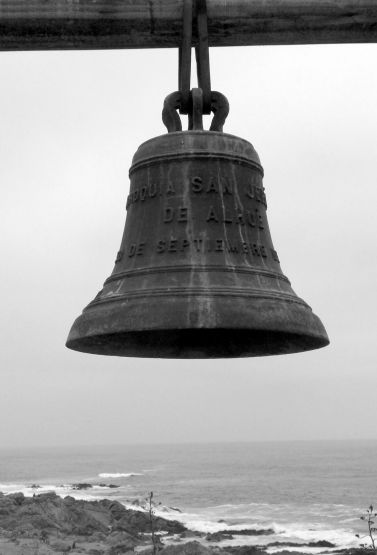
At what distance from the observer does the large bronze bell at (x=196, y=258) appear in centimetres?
281

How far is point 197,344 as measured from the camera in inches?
149

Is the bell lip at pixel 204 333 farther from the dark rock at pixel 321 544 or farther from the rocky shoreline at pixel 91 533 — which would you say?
the dark rock at pixel 321 544

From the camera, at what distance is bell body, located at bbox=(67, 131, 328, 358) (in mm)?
2812

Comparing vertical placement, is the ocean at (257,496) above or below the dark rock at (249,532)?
above

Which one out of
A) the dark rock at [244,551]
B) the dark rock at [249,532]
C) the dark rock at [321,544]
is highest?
the dark rock at [249,532]

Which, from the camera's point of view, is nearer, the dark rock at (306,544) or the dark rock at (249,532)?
the dark rock at (306,544)

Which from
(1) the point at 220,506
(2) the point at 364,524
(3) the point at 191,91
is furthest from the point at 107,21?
(1) the point at 220,506

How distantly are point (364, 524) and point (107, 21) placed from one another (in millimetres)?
38418

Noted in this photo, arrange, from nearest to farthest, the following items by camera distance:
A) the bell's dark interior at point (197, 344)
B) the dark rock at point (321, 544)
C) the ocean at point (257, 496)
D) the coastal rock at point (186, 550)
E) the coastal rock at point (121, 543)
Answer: the bell's dark interior at point (197, 344)
the coastal rock at point (186, 550)
the coastal rock at point (121, 543)
the dark rock at point (321, 544)
the ocean at point (257, 496)

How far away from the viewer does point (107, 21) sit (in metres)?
3.22

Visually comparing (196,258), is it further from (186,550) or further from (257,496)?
(257,496)

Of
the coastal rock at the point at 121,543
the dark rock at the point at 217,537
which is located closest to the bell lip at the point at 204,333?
the coastal rock at the point at 121,543

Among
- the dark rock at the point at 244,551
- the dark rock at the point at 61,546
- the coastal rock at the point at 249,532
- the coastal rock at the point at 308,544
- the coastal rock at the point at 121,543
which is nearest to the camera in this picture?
the dark rock at the point at 61,546

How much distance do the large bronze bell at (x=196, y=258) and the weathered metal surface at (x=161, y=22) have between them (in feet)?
1.37
